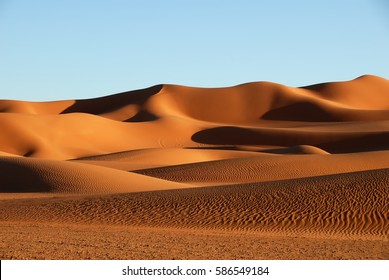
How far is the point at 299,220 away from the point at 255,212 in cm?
143

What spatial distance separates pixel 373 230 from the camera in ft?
51.7

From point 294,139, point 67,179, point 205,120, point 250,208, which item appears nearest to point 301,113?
point 205,120

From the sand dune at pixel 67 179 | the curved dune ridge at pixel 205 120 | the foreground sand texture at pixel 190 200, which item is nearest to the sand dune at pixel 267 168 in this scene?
the foreground sand texture at pixel 190 200

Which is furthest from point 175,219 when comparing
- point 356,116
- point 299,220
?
point 356,116

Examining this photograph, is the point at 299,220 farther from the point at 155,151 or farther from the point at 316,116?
the point at 316,116

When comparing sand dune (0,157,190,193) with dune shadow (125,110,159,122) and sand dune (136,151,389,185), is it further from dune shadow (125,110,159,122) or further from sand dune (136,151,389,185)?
dune shadow (125,110,159,122)

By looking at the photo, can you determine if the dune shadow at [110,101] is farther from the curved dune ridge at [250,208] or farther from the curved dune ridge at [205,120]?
the curved dune ridge at [250,208]

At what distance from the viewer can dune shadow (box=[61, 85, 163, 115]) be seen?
106 m

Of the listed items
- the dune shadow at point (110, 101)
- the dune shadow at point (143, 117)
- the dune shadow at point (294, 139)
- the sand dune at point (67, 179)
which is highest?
the dune shadow at point (110, 101)

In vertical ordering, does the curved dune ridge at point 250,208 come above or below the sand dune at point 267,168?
above

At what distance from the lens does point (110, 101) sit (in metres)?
111

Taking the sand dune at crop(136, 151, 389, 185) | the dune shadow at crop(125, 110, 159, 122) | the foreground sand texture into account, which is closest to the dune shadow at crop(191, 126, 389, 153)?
the foreground sand texture

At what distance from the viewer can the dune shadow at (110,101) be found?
105863mm

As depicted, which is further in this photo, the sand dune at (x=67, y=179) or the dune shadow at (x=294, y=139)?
the dune shadow at (x=294, y=139)
